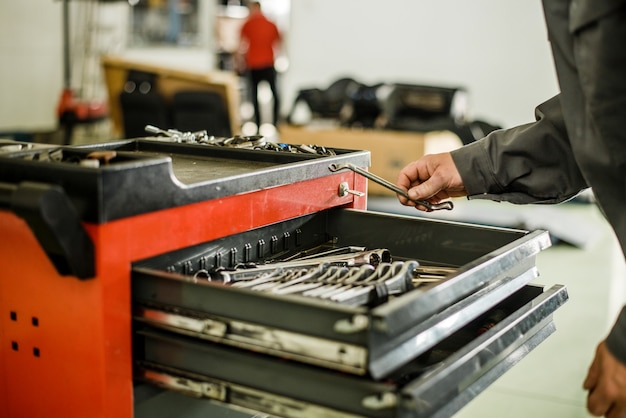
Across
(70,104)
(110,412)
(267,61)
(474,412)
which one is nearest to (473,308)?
(110,412)

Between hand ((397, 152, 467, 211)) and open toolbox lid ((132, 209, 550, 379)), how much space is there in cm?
10

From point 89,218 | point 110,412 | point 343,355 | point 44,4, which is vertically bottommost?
point 110,412

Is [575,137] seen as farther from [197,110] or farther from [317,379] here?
[197,110]

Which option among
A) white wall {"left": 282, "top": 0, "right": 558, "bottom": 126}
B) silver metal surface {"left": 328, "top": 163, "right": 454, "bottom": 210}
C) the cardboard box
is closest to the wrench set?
silver metal surface {"left": 328, "top": 163, "right": 454, "bottom": 210}

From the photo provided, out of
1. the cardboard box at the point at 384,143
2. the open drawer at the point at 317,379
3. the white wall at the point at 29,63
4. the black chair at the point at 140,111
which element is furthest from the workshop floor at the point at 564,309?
the white wall at the point at 29,63

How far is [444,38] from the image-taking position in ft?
22.2

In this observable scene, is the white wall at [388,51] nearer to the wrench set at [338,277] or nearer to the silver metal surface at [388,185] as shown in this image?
the silver metal surface at [388,185]

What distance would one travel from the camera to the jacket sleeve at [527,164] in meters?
1.24

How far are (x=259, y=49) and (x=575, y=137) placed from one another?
6.93m

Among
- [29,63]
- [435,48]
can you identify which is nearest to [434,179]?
[435,48]

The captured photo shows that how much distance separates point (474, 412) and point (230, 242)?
4.28 ft

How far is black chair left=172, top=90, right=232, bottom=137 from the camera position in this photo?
594 cm

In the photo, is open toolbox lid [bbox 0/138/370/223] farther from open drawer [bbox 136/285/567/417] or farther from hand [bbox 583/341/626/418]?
hand [bbox 583/341/626/418]

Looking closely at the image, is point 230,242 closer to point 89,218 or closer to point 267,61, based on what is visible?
point 89,218
